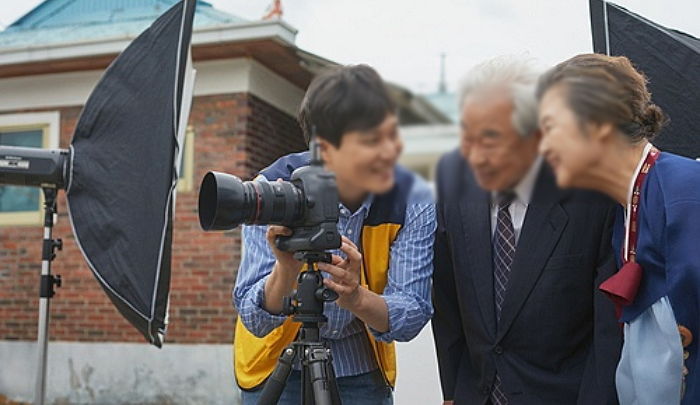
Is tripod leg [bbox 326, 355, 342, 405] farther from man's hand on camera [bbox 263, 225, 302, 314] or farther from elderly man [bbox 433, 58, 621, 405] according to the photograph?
elderly man [bbox 433, 58, 621, 405]

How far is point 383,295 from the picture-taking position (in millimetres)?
1612

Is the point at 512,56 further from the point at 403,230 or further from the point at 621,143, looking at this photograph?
the point at 403,230

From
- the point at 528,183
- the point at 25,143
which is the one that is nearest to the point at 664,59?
the point at 528,183

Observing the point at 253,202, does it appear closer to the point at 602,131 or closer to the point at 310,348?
the point at 310,348

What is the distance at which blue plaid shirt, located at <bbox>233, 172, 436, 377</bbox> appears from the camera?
1579 millimetres

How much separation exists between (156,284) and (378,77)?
281 centimetres

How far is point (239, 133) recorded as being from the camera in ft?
18.5

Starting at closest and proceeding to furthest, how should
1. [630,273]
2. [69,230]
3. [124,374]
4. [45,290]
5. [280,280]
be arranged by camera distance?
[630,273]
[280,280]
[45,290]
[124,374]
[69,230]

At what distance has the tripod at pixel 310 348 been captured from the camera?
4.59 ft

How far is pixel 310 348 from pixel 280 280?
140 mm

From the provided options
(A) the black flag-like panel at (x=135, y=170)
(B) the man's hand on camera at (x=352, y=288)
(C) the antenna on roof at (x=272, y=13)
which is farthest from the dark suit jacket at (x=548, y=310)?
(C) the antenna on roof at (x=272, y=13)

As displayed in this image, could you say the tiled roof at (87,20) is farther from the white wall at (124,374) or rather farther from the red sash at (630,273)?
the red sash at (630,273)

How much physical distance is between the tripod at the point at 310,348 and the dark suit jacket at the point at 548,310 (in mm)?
319

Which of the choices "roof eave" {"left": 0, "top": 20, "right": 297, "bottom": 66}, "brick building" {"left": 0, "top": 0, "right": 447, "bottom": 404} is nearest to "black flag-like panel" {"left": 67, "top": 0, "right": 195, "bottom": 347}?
"roof eave" {"left": 0, "top": 20, "right": 297, "bottom": 66}
